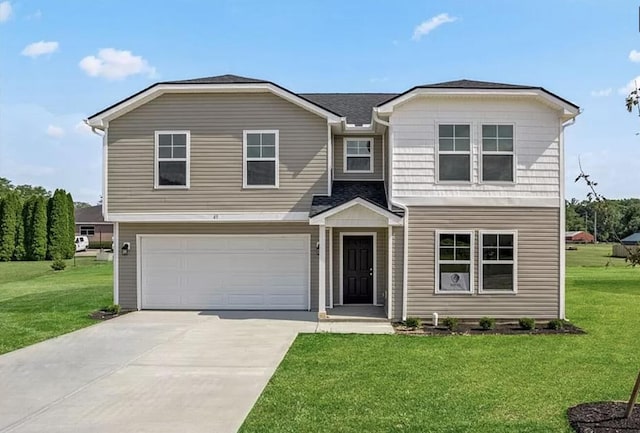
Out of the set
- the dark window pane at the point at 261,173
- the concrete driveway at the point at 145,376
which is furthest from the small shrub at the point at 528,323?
the dark window pane at the point at 261,173

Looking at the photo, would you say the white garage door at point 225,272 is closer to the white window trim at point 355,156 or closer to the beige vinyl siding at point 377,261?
the beige vinyl siding at point 377,261

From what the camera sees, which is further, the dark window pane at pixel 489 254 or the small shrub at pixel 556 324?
the dark window pane at pixel 489 254

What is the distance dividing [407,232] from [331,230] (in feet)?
8.12

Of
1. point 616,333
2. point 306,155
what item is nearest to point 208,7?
point 306,155

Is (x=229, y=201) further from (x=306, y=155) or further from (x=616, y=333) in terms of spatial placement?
(x=616, y=333)

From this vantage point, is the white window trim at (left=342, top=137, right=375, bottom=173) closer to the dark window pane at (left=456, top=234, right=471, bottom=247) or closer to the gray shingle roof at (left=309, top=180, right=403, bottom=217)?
the gray shingle roof at (left=309, top=180, right=403, bottom=217)

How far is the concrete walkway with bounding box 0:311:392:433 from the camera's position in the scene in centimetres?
622

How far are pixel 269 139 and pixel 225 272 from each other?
400 centimetres

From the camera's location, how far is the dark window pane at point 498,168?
13.3m

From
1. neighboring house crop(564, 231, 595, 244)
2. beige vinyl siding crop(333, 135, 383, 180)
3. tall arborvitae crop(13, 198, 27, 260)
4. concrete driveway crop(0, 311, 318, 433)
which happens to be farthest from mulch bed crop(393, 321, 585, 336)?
neighboring house crop(564, 231, 595, 244)

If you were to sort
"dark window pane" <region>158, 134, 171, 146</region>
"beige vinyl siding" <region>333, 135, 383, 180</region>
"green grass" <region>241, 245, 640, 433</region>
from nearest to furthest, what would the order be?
"green grass" <region>241, 245, 640, 433</region> < "dark window pane" <region>158, 134, 171, 146</region> < "beige vinyl siding" <region>333, 135, 383, 180</region>

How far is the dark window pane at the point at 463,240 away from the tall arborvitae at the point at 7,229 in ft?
121

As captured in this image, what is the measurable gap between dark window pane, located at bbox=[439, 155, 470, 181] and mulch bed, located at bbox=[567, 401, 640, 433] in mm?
7446

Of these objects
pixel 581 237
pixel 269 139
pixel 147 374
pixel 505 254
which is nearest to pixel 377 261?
pixel 505 254
